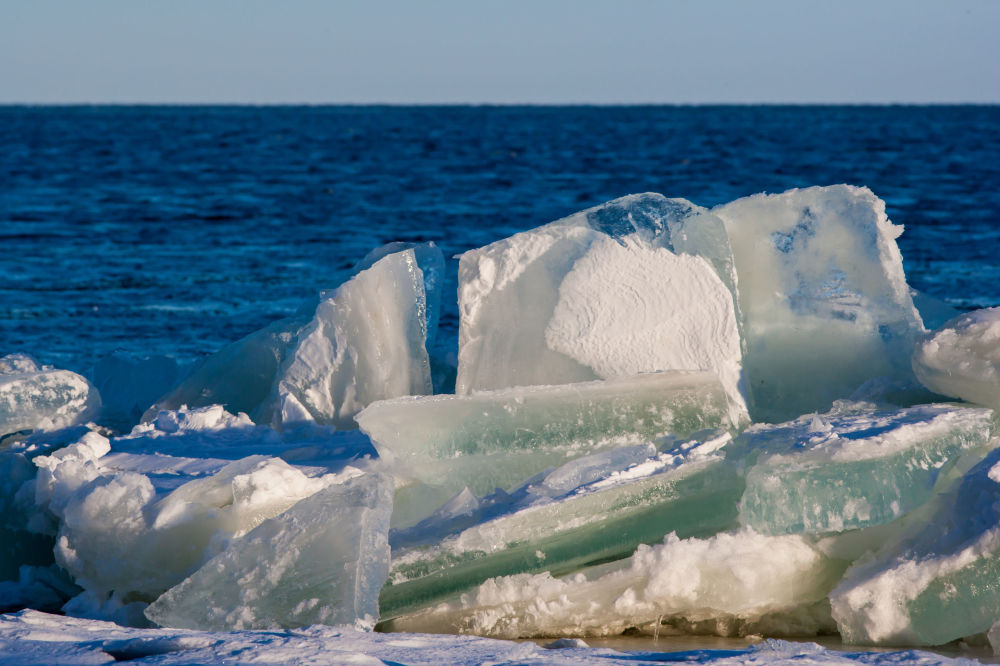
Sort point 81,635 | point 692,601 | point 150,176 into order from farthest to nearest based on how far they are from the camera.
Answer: point 150,176, point 692,601, point 81,635

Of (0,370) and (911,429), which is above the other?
(911,429)

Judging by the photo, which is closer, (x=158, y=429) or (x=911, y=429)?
(x=911, y=429)

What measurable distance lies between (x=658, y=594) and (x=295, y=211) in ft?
50.8

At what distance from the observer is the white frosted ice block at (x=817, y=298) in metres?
4.52

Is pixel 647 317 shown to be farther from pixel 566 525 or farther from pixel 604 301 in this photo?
pixel 566 525

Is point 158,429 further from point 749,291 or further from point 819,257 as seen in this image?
point 819,257

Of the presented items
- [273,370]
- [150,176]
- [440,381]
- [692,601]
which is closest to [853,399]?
[692,601]

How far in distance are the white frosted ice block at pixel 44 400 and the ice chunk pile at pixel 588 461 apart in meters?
0.02

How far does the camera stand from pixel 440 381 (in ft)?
18.7

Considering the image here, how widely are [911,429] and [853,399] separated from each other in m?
0.69

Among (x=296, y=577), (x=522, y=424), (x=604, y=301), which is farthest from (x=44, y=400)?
(x=604, y=301)

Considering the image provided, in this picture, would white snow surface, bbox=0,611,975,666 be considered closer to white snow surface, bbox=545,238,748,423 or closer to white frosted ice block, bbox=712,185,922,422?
white snow surface, bbox=545,238,748,423

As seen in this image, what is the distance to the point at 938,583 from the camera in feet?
10.9

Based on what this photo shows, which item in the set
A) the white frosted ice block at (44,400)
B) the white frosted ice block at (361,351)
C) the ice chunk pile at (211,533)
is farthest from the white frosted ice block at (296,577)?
the white frosted ice block at (44,400)
